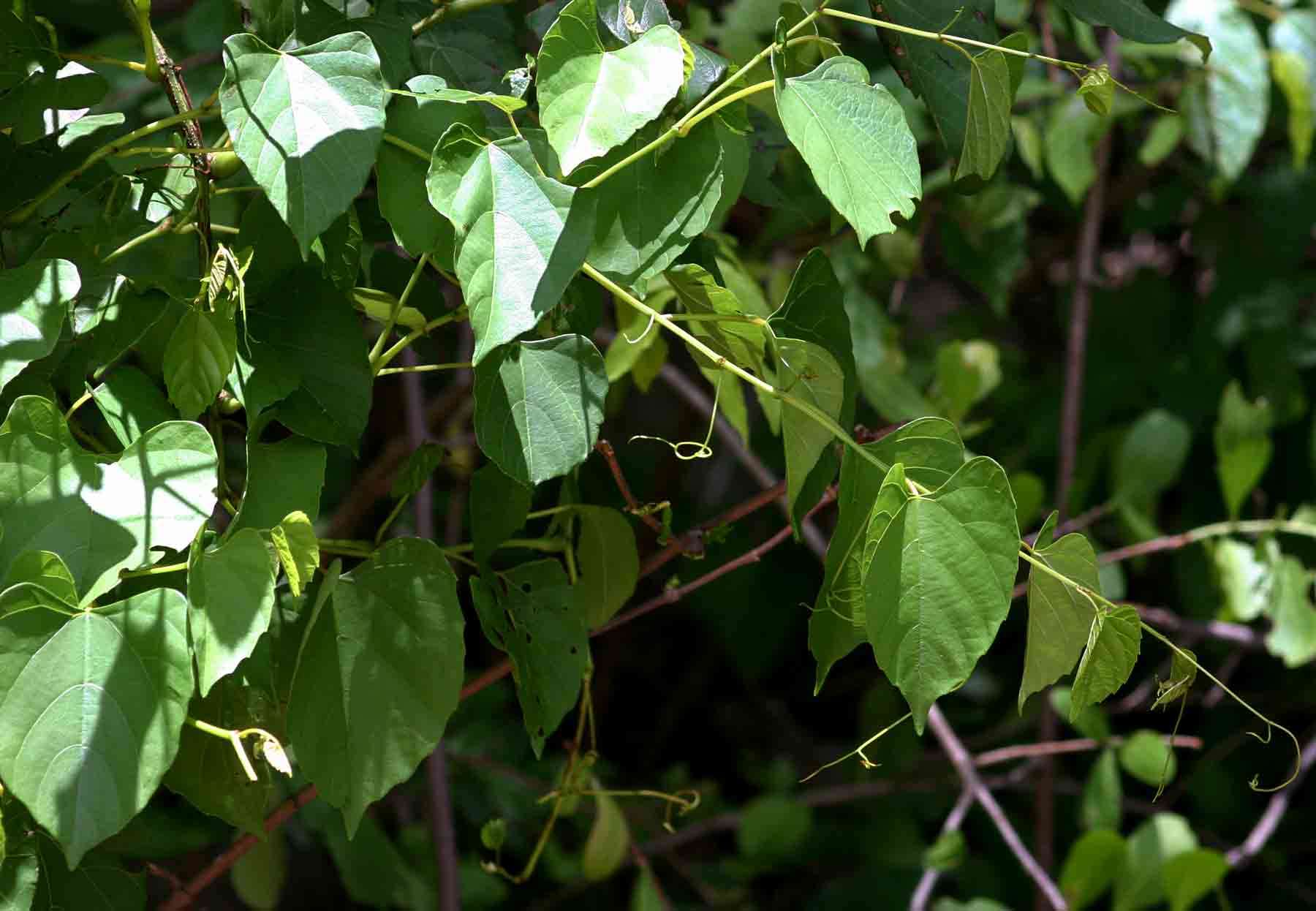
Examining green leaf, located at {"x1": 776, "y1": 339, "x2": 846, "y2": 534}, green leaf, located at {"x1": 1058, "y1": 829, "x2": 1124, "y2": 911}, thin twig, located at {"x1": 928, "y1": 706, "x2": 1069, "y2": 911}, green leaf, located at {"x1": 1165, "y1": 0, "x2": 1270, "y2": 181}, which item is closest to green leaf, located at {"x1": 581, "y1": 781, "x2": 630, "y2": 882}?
thin twig, located at {"x1": 928, "y1": 706, "x2": 1069, "y2": 911}

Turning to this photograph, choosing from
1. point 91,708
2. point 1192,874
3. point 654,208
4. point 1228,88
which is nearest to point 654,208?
point 654,208

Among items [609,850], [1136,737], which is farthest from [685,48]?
[1136,737]

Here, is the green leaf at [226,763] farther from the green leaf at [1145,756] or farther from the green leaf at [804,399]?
the green leaf at [1145,756]

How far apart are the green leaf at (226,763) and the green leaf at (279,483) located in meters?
0.06

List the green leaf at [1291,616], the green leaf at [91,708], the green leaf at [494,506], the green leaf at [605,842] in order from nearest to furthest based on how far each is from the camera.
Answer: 1. the green leaf at [91,708]
2. the green leaf at [494,506]
3. the green leaf at [605,842]
4. the green leaf at [1291,616]

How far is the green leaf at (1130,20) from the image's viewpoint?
49cm

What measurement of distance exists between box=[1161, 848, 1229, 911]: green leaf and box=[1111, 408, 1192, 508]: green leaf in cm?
30

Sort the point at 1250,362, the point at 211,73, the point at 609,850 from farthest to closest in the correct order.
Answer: the point at 1250,362, the point at 211,73, the point at 609,850

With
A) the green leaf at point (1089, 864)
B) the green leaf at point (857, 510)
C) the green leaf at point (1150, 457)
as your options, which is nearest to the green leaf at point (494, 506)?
Result: the green leaf at point (857, 510)

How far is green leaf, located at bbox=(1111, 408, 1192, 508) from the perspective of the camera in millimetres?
1021

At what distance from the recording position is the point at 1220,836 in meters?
1.21

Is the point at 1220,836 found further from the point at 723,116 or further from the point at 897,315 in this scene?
the point at 723,116

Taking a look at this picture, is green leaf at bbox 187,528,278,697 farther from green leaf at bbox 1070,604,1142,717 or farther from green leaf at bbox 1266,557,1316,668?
green leaf at bbox 1266,557,1316,668

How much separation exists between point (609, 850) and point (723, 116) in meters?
0.54
